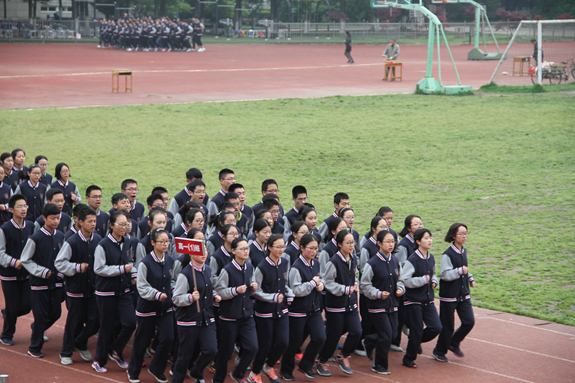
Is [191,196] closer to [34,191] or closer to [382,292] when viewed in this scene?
[34,191]

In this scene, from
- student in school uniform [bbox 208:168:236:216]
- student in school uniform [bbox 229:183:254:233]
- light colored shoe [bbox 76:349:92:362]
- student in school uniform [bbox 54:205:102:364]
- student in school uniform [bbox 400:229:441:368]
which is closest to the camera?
student in school uniform [bbox 54:205:102:364]

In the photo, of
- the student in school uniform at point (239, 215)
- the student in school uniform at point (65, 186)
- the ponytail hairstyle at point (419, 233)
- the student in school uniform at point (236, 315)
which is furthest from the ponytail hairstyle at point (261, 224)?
the student in school uniform at point (65, 186)

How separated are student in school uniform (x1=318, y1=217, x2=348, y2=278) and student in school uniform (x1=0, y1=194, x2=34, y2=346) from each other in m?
3.32

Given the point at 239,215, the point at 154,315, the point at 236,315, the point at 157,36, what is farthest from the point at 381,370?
the point at 157,36

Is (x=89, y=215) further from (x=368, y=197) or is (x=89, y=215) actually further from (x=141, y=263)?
(x=368, y=197)

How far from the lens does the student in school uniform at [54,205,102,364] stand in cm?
718

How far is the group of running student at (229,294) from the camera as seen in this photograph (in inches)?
265

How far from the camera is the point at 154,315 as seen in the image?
6789 millimetres

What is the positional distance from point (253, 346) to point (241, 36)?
197ft

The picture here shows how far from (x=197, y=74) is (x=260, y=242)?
2815 centimetres

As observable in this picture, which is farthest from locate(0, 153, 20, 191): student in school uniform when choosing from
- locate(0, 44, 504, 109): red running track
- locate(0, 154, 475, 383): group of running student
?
locate(0, 44, 504, 109): red running track

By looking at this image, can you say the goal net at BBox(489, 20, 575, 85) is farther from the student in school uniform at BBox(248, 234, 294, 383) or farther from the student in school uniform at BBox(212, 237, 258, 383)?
the student in school uniform at BBox(212, 237, 258, 383)

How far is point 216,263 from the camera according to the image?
7180 millimetres

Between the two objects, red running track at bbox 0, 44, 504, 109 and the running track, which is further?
red running track at bbox 0, 44, 504, 109
